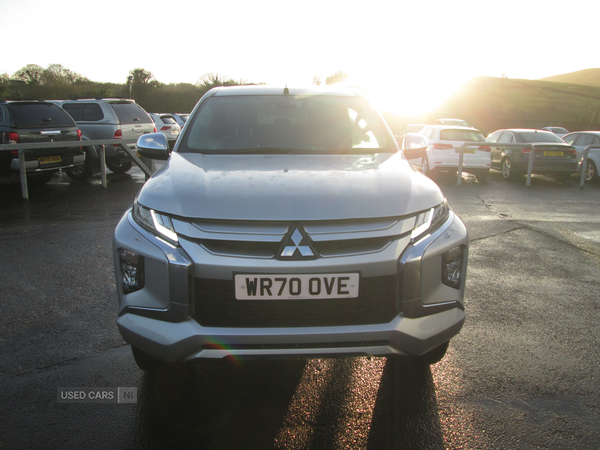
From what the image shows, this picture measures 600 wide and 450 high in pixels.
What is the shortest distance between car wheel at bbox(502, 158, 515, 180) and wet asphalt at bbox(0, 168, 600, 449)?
1005cm

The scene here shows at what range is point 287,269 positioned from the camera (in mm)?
2055

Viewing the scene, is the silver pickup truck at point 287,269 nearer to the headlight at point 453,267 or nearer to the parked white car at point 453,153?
the headlight at point 453,267

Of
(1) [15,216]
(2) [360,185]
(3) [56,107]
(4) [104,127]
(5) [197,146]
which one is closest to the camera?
(2) [360,185]

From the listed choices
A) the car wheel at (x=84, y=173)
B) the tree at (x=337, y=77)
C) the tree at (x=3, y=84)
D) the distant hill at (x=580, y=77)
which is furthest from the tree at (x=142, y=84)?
the distant hill at (x=580, y=77)

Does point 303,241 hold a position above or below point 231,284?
above

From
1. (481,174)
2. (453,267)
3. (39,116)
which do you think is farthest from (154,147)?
(481,174)

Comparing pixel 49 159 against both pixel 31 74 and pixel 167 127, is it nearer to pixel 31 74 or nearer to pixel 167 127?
pixel 167 127

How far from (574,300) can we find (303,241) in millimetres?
3219

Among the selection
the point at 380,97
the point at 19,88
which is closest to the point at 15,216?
the point at 380,97

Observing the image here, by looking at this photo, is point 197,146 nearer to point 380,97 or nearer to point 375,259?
point 375,259

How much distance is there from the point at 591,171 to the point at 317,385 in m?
14.0

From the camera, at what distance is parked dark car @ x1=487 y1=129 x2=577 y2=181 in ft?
43.7

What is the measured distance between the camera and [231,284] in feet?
6.81

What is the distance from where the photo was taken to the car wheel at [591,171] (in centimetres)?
1362
